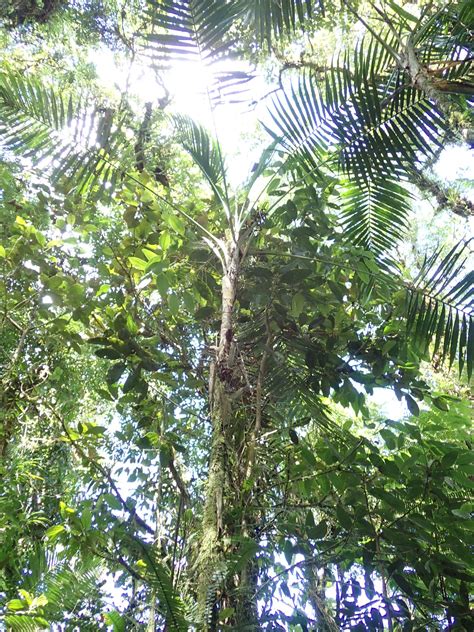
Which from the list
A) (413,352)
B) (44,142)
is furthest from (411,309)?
(44,142)

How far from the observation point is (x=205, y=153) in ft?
7.11

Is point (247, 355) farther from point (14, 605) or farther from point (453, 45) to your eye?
point (453, 45)

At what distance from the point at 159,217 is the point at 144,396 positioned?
92 cm

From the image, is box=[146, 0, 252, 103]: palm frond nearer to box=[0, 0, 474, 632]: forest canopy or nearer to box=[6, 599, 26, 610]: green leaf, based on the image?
box=[0, 0, 474, 632]: forest canopy

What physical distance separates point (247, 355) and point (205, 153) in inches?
37.6

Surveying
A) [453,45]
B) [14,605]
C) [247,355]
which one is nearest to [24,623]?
[14,605]

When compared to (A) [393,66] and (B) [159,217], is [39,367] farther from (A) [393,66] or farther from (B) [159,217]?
(A) [393,66]

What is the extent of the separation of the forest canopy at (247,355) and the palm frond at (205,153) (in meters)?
0.01

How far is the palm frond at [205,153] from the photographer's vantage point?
2163mm

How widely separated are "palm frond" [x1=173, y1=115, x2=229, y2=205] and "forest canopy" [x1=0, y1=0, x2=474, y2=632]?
0.01 m

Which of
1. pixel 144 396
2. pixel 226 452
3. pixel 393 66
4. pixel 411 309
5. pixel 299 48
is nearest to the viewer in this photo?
pixel 226 452

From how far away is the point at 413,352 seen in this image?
257 cm

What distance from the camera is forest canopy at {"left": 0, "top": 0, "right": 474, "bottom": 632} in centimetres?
167

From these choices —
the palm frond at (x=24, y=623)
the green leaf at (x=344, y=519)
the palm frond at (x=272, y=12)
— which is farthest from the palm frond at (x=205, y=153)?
the palm frond at (x=24, y=623)
